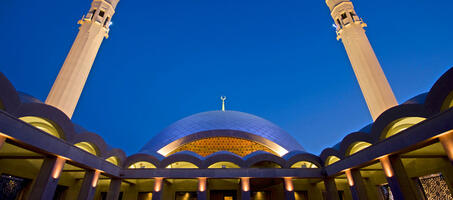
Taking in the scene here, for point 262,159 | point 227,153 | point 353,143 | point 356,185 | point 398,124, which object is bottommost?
point 356,185

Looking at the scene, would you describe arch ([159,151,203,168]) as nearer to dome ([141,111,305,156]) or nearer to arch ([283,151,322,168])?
dome ([141,111,305,156])

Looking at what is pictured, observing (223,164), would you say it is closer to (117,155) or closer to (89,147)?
(117,155)

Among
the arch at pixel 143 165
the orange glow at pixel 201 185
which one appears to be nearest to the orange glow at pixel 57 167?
the arch at pixel 143 165

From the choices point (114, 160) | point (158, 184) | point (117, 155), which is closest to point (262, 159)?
point (158, 184)

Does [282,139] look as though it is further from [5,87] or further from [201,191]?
[5,87]

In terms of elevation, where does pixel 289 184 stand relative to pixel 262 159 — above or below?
below

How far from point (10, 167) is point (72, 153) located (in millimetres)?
5555

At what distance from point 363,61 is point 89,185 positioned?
27.6 metres

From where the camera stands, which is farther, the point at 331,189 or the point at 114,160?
the point at 114,160

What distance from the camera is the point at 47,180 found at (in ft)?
43.2

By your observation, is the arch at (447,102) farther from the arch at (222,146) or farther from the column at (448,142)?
the arch at (222,146)

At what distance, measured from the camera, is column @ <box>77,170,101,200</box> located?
649 inches

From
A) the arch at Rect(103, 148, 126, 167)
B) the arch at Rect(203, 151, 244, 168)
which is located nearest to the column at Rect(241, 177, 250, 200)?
the arch at Rect(203, 151, 244, 168)

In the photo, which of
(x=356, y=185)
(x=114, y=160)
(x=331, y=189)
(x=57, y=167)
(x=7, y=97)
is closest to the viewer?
(x=7, y=97)
